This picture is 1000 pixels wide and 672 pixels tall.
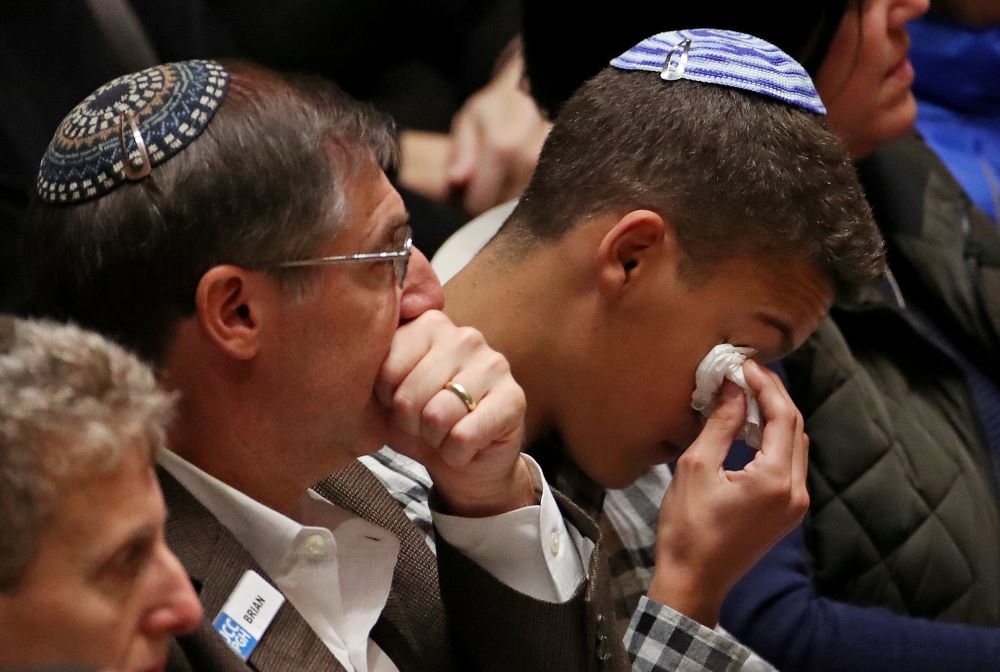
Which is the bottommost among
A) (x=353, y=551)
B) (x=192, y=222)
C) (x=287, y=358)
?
(x=353, y=551)

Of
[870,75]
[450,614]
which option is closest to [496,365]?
[450,614]

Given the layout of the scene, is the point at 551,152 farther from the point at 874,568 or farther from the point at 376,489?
the point at 874,568

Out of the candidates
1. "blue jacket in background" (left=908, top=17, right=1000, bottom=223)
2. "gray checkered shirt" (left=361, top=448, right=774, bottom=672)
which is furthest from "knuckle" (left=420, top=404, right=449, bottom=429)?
"blue jacket in background" (left=908, top=17, right=1000, bottom=223)

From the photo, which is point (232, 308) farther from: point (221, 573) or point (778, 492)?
point (778, 492)

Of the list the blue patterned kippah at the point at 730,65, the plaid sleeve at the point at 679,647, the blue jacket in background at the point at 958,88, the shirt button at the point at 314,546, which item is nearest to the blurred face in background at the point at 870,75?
the blue patterned kippah at the point at 730,65

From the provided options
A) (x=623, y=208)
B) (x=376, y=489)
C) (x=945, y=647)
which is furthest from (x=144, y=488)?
(x=945, y=647)

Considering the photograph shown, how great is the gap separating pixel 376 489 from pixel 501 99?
1.11m

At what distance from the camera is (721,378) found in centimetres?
152

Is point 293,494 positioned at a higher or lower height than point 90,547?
lower

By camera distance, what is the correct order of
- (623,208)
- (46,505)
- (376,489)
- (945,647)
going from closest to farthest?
(46,505) → (376,489) → (623,208) → (945,647)

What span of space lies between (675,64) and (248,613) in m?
0.82

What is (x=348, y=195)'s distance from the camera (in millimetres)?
1204

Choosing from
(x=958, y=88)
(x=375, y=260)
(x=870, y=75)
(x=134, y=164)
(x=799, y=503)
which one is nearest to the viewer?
(x=134, y=164)

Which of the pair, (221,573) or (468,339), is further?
(468,339)
